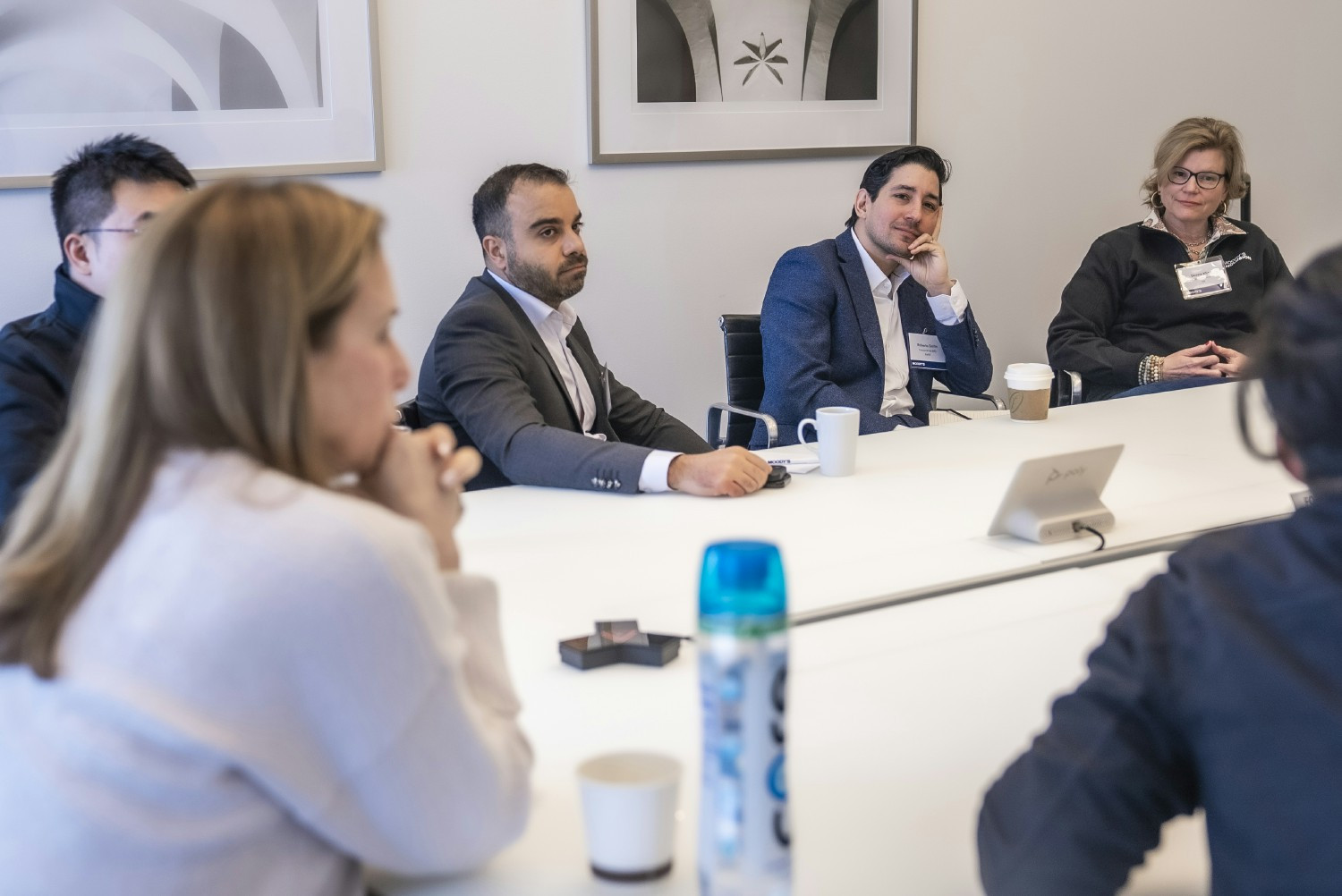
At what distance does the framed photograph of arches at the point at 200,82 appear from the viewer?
10.7 ft

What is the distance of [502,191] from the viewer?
3.03 meters

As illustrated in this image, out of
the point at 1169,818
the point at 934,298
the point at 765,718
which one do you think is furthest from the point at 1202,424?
the point at 765,718

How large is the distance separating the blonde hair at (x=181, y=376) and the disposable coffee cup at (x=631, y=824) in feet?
1.14

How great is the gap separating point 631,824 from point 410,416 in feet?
6.36

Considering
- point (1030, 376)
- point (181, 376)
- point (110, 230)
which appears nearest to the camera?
point (181, 376)

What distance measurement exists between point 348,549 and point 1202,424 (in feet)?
8.05

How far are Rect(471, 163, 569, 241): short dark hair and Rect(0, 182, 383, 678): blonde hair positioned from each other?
205 centimetres

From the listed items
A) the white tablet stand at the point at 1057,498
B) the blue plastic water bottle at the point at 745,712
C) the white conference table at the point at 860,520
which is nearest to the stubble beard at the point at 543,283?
the white conference table at the point at 860,520

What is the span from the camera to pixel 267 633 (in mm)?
897

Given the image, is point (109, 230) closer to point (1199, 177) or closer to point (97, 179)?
point (97, 179)

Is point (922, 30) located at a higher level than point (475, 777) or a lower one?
higher

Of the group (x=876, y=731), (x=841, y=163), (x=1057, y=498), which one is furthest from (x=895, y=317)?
(x=876, y=731)

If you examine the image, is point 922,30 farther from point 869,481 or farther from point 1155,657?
point 1155,657

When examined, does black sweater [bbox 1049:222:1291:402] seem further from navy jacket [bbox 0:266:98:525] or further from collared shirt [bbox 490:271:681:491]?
navy jacket [bbox 0:266:98:525]
